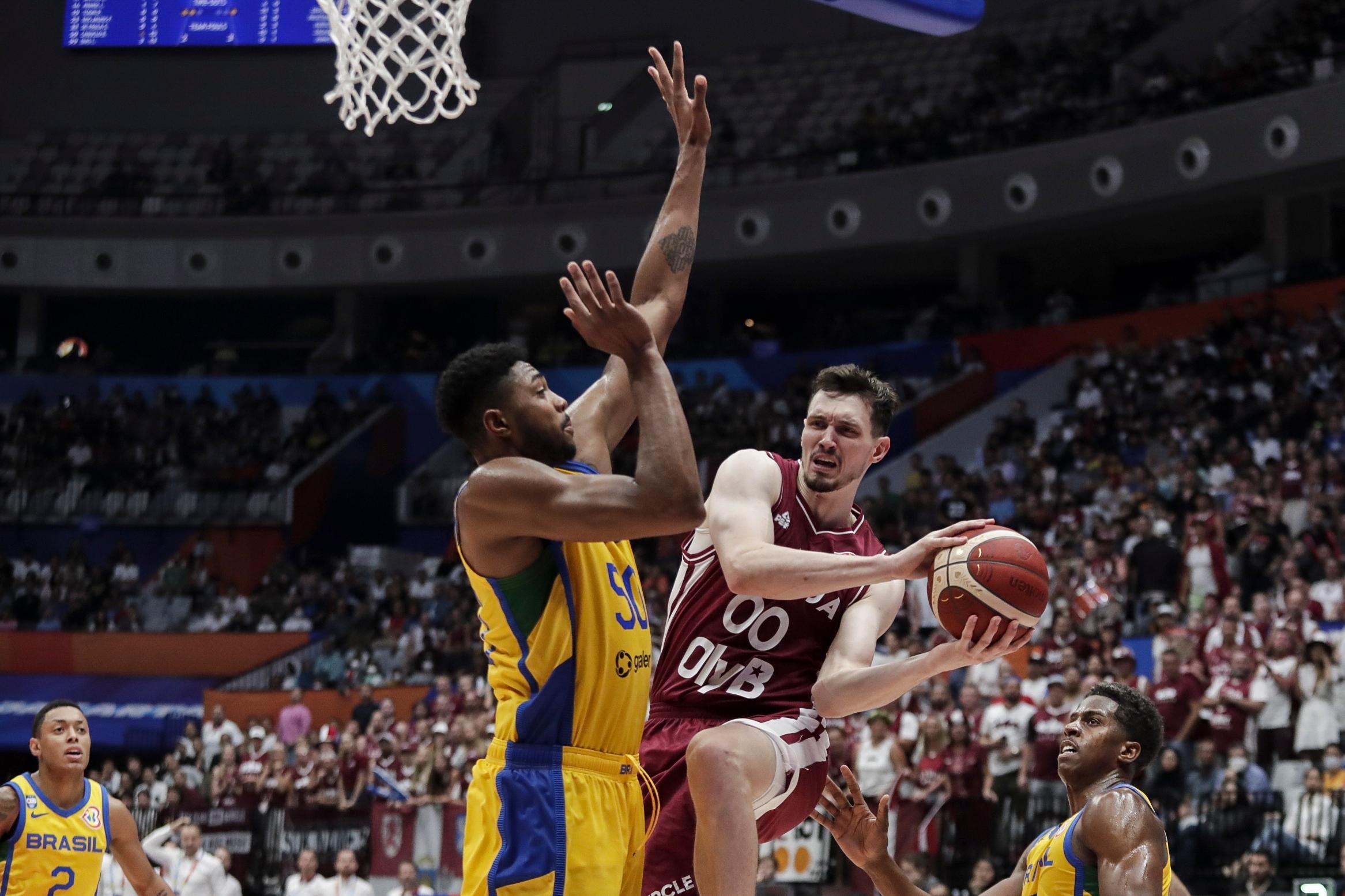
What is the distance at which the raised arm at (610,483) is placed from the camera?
11.5ft

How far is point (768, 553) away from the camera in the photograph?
4285 mm

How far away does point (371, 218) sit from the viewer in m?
27.0

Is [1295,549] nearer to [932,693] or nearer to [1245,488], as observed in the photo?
[1245,488]

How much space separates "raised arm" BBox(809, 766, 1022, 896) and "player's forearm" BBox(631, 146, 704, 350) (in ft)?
5.19

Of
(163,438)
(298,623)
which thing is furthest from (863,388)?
(163,438)

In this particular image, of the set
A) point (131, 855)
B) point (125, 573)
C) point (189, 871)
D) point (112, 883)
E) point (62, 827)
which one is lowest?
point (112, 883)

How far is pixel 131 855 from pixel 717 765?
371cm

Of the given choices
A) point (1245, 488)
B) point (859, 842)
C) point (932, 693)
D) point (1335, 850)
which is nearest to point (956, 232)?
point (1245, 488)

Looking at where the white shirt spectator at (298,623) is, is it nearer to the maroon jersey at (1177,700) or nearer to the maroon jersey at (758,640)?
the maroon jersey at (1177,700)

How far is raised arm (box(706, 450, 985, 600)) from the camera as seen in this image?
3982 mm

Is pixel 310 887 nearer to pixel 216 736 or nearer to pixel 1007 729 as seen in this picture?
pixel 216 736

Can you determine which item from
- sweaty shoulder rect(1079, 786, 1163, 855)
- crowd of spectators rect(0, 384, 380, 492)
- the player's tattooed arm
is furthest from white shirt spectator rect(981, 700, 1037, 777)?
crowd of spectators rect(0, 384, 380, 492)

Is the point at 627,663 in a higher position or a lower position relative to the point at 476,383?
lower

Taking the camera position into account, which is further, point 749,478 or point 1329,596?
point 1329,596
